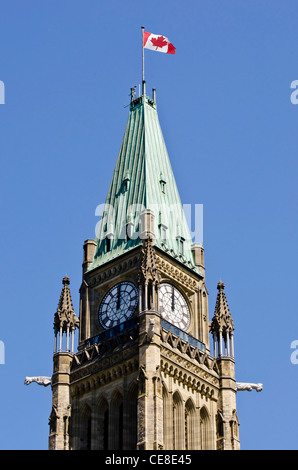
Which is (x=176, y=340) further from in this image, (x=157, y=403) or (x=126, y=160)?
(x=126, y=160)

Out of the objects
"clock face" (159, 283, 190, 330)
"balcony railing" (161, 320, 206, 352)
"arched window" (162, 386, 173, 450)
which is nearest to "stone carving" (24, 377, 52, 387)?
"arched window" (162, 386, 173, 450)

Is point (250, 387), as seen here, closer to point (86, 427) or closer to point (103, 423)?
point (103, 423)

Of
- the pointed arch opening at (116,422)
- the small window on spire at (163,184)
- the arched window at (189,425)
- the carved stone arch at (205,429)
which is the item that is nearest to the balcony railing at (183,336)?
the arched window at (189,425)

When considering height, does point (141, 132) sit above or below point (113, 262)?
above

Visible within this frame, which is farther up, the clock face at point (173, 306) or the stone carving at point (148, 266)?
the stone carving at point (148, 266)

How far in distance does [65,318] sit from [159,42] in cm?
1918

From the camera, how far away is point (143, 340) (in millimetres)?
81688

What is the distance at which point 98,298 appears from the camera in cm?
8825

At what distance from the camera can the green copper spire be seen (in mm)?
89375

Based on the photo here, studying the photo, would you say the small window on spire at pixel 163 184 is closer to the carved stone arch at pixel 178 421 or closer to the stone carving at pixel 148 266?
the stone carving at pixel 148 266

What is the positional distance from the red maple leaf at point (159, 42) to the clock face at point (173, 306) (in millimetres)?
15932

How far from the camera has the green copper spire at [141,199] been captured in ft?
293
